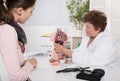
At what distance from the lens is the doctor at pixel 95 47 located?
2.00m

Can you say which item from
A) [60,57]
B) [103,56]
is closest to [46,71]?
[60,57]

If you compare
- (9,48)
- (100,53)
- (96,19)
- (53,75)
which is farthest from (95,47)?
(9,48)

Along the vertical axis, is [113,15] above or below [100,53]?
above

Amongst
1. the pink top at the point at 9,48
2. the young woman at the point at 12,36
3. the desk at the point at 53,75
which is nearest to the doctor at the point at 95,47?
the desk at the point at 53,75

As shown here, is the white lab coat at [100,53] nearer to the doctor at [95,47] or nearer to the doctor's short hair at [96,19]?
the doctor at [95,47]

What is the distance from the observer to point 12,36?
112 centimetres

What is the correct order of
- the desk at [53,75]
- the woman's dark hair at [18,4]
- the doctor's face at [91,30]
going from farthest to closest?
1. the doctor's face at [91,30]
2. the desk at [53,75]
3. the woman's dark hair at [18,4]

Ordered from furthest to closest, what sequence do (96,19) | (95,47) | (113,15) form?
(113,15), (96,19), (95,47)

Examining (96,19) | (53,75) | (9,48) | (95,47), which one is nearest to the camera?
(9,48)

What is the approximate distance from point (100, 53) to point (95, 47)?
134 mm

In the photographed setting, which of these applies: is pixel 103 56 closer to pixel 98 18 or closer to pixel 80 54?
pixel 80 54

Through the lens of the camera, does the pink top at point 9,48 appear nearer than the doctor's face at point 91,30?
Yes

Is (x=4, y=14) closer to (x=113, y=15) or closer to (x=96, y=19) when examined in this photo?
(x=96, y=19)

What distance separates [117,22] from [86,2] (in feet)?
1.79
